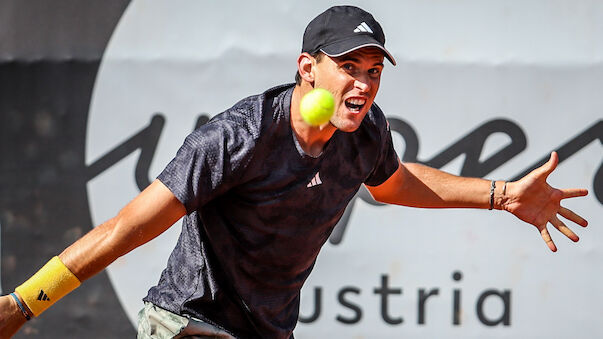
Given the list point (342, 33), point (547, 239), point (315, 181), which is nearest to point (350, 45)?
point (342, 33)

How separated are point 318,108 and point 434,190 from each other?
820 mm

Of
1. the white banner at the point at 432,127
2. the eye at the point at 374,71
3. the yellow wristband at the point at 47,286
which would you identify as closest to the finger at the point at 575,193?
the eye at the point at 374,71

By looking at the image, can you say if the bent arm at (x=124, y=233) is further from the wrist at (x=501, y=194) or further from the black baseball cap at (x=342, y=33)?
the wrist at (x=501, y=194)

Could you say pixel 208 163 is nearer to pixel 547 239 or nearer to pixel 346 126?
pixel 346 126

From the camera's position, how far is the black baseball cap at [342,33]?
2.39 m

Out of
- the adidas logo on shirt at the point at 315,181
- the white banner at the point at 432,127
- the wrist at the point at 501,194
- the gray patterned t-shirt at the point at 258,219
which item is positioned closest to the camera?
the gray patterned t-shirt at the point at 258,219

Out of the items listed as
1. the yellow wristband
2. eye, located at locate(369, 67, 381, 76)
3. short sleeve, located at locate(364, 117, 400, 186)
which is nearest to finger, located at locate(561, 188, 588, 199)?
short sleeve, located at locate(364, 117, 400, 186)

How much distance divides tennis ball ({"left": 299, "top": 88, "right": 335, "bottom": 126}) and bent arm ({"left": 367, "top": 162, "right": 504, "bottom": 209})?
0.65 metres

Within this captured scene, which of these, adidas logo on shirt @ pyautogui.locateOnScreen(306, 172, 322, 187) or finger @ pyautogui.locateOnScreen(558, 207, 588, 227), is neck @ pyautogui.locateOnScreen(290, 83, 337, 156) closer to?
adidas logo on shirt @ pyautogui.locateOnScreen(306, 172, 322, 187)

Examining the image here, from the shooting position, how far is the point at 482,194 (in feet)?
9.57

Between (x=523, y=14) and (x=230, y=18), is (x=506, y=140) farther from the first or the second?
(x=230, y=18)

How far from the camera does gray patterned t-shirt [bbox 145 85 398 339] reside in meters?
2.40

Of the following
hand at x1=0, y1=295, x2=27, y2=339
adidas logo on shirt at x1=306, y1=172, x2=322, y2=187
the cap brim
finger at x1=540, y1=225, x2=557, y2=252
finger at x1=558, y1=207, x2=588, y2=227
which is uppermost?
the cap brim

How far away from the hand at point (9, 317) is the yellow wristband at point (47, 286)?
3cm
